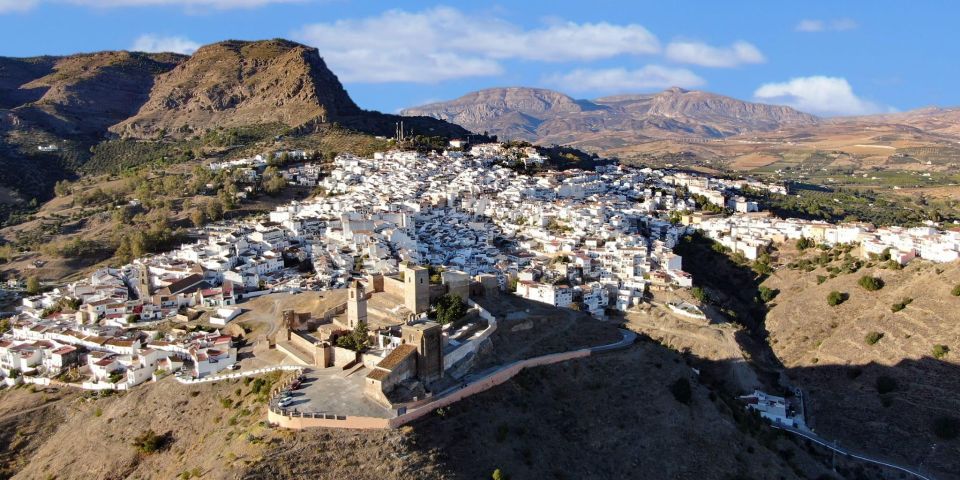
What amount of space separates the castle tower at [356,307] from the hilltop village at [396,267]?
7 cm

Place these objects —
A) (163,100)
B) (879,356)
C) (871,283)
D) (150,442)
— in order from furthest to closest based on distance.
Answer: (163,100), (871,283), (879,356), (150,442)

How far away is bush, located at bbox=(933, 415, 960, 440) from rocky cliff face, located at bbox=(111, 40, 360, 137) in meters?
65.2

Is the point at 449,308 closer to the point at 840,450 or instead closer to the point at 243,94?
the point at 840,450

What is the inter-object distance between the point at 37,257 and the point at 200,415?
28.5 metres

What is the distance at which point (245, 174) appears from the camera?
57719mm

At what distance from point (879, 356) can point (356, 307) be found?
22.2 m

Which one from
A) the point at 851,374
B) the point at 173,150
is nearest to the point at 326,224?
the point at 851,374

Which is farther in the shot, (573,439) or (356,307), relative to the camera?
(356,307)

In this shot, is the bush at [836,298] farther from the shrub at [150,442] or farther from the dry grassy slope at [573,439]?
the shrub at [150,442]

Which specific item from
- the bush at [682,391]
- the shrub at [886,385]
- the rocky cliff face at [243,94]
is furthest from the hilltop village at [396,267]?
the rocky cliff face at [243,94]

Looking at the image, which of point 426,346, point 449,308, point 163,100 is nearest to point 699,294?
point 449,308

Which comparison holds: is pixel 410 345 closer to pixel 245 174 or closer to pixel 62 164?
pixel 245 174

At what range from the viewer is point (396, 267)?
116ft

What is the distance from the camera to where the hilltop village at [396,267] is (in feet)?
75.8
